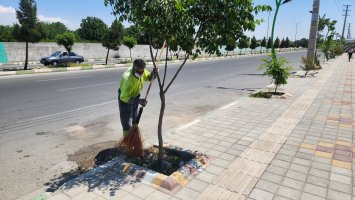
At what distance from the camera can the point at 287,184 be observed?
3746 mm

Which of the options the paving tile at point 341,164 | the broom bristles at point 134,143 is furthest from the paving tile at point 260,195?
the broom bristles at point 134,143

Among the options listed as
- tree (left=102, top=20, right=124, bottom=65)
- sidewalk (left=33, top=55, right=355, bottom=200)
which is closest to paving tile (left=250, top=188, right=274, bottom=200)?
sidewalk (left=33, top=55, right=355, bottom=200)

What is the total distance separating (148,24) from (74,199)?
2.33 m

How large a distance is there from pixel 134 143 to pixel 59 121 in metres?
3.34

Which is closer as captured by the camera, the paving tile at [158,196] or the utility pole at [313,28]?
the paving tile at [158,196]

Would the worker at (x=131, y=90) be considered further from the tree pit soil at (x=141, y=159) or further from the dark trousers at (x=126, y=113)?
the tree pit soil at (x=141, y=159)

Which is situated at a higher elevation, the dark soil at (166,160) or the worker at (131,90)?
the worker at (131,90)

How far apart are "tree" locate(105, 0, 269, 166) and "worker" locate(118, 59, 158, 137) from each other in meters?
0.54

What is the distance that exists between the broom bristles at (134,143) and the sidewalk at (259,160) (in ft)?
1.47

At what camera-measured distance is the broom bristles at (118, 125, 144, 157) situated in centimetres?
444

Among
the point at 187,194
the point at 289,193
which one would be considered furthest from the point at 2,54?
the point at 289,193

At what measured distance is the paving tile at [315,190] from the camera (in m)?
3.51

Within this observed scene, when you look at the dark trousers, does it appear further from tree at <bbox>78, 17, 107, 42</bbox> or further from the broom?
tree at <bbox>78, 17, 107, 42</bbox>

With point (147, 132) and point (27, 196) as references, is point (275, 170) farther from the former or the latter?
point (27, 196)
